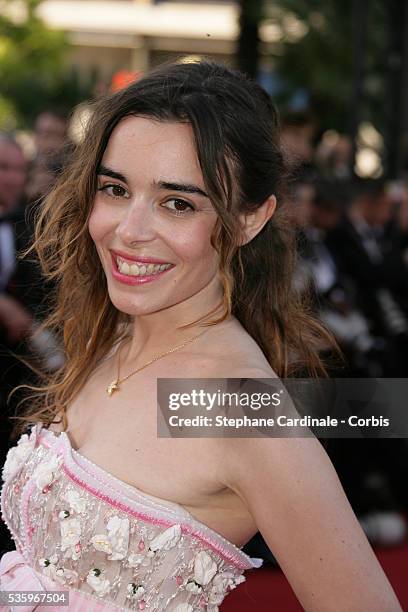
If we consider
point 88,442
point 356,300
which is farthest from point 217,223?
point 356,300

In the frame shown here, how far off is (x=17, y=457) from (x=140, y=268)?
469 millimetres

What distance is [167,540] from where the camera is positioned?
1.67 m

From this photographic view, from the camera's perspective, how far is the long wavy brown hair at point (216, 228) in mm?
1733

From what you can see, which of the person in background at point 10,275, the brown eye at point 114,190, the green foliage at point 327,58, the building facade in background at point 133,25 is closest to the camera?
the brown eye at point 114,190

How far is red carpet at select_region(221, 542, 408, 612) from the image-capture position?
11.5 ft

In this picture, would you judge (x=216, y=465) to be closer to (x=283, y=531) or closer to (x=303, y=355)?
(x=283, y=531)

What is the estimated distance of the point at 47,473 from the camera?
1761 millimetres

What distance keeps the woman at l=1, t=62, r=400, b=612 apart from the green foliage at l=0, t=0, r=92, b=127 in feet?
42.7

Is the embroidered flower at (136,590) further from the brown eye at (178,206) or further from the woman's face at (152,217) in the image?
the brown eye at (178,206)

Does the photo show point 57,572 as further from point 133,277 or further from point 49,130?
point 49,130

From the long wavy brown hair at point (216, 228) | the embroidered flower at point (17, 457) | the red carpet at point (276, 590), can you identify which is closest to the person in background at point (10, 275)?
the red carpet at point (276, 590)

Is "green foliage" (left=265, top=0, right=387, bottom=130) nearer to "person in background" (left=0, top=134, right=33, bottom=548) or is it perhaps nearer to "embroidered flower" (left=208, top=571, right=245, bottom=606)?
"person in background" (left=0, top=134, right=33, bottom=548)

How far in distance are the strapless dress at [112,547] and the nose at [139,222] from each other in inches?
A: 16.7

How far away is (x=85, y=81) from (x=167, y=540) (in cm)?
1403
